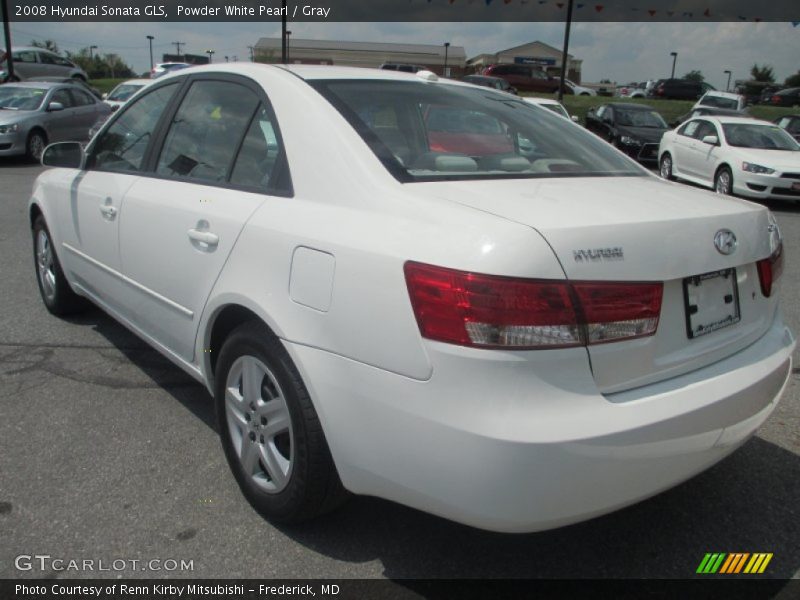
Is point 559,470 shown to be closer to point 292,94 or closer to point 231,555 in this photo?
point 231,555

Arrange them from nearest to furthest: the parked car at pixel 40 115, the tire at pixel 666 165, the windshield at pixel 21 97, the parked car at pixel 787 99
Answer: the parked car at pixel 40 115
the tire at pixel 666 165
the windshield at pixel 21 97
the parked car at pixel 787 99

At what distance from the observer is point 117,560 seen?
244 centimetres

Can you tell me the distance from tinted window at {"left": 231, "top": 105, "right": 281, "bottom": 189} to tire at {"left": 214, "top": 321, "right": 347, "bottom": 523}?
0.58m

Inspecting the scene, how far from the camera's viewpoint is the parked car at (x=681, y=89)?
41.1 metres

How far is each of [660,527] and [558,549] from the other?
1.45ft

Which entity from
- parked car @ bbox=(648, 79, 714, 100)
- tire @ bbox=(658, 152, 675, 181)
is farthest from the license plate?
parked car @ bbox=(648, 79, 714, 100)

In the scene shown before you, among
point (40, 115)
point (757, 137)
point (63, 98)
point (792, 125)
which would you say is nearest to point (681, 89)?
point (792, 125)

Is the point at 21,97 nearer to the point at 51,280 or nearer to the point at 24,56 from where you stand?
the point at 51,280

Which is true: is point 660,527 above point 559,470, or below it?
below

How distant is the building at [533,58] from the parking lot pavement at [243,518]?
240ft

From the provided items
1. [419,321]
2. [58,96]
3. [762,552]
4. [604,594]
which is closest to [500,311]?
[419,321]

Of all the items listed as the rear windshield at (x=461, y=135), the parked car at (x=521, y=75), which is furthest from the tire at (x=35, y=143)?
the parked car at (x=521, y=75)

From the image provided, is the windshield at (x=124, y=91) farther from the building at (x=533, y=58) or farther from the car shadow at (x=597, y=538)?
the building at (x=533, y=58)

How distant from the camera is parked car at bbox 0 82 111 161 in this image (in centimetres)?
1457
